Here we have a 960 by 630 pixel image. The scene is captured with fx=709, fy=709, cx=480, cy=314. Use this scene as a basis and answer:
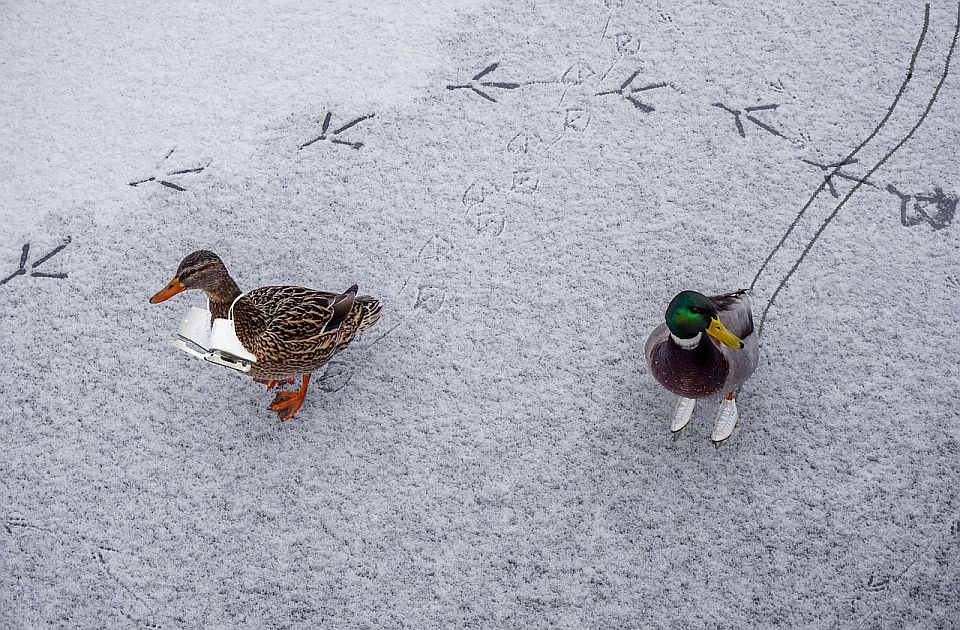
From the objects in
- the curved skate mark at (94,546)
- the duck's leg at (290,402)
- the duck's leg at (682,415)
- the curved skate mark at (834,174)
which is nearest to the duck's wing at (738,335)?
the duck's leg at (682,415)

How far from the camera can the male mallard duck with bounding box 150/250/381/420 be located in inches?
65.4

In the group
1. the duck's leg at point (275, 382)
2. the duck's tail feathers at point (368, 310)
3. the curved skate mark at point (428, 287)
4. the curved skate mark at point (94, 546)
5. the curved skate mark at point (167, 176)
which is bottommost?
the curved skate mark at point (94, 546)

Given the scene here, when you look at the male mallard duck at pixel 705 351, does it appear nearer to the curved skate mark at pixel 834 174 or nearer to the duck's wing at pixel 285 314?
the curved skate mark at pixel 834 174

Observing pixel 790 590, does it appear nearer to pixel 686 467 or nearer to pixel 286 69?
pixel 686 467

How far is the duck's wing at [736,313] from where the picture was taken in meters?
1.64

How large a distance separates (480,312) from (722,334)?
2.25 ft

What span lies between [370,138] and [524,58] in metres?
0.60

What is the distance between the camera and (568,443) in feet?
5.83

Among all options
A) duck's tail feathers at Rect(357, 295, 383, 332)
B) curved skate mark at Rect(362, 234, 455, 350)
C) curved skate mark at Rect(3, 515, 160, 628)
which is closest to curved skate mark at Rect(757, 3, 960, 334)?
curved skate mark at Rect(362, 234, 455, 350)

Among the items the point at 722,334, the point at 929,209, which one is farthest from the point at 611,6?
the point at 722,334

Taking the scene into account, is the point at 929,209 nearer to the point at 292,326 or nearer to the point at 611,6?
the point at 611,6

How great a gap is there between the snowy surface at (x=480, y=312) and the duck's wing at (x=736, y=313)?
0.25 metres

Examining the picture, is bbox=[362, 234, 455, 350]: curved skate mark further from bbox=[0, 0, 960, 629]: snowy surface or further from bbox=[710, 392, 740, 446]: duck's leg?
bbox=[710, 392, 740, 446]: duck's leg

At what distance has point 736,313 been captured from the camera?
1652mm
